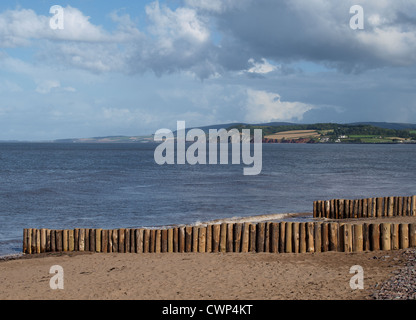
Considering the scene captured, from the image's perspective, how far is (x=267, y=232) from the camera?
16.4 metres

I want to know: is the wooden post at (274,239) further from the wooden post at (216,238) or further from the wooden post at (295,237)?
the wooden post at (216,238)

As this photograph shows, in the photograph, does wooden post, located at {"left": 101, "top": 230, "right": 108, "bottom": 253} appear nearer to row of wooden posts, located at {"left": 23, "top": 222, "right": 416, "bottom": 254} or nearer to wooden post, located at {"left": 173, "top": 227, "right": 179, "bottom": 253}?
row of wooden posts, located at {"left": 23, "top": 222, "right": 416, "bottom": 254}

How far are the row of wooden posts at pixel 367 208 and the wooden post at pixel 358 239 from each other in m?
10.2

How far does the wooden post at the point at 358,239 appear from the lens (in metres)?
15.4

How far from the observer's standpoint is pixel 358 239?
15.5 metres

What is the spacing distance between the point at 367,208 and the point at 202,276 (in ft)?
47.5

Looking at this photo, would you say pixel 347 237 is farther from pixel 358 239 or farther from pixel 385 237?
pixel 385 237

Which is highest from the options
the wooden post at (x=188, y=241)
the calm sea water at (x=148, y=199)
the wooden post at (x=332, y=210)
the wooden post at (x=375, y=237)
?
the wooden post at (x=375, y=237)

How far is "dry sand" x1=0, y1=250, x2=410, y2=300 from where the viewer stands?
1180 centimetres

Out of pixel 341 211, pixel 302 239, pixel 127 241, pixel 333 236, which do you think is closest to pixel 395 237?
pixel 333 236

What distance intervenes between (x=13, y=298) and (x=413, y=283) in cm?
940

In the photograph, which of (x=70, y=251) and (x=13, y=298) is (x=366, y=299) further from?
(x=70, y=251)

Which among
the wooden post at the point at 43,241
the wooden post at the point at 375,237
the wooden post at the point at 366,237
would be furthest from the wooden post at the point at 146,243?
the wooden post at the point at 375,237
